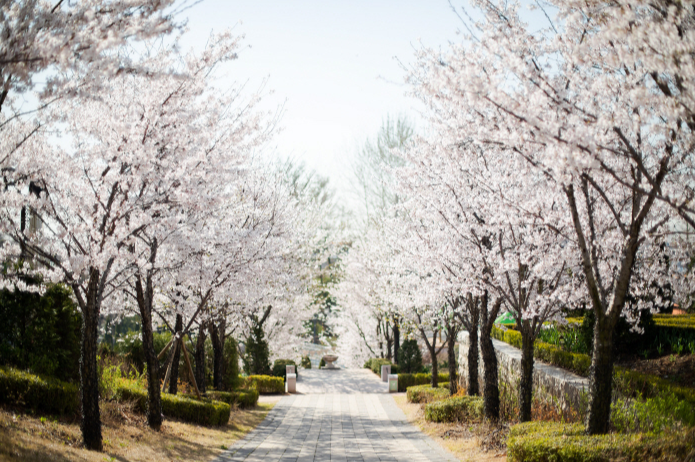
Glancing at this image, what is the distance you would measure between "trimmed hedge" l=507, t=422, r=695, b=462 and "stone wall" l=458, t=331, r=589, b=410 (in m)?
2.15

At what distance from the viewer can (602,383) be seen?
569 cm

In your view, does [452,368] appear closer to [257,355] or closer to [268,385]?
[268,385]

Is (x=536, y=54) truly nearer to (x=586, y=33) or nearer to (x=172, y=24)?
(x=586, y=33)

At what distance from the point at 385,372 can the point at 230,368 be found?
27.5 ft

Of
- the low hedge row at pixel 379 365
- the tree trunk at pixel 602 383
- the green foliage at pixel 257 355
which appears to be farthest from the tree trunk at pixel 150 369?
Answer: the low hedge row at pixel 379 365

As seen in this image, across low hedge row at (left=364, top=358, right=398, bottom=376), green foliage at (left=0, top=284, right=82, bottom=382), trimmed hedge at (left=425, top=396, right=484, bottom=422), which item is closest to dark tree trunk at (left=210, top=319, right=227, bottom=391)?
green foliage at (left=0, top=284, right=82, bottom=382)

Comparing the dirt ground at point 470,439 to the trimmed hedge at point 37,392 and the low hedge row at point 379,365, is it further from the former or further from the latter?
Result: the low hedge row at point 379,365

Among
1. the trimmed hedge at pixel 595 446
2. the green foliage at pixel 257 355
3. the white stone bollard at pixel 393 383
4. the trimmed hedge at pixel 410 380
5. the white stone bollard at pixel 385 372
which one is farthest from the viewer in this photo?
the white stone bollard at pixel 385 372

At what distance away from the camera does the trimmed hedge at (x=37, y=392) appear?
6.93 meters

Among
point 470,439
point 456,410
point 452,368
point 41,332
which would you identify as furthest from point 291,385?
point 41,332

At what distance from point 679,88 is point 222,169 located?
6.40 m

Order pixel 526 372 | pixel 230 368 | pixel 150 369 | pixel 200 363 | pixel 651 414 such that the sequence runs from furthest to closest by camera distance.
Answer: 1. pixel 230 368
2. pixel 200 363
3. pixel 150 369
4. pixel 526 372
5. pixel 651 414

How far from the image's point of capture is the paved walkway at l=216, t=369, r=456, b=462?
8242mm

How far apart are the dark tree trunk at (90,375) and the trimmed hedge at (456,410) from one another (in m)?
6.84
